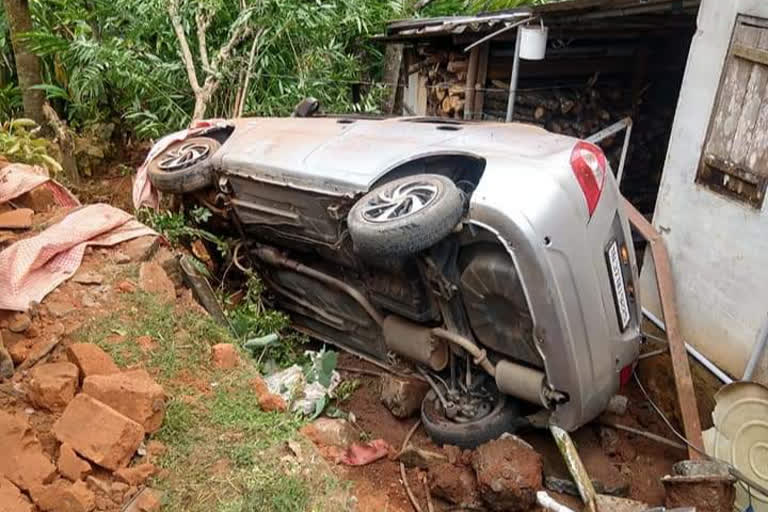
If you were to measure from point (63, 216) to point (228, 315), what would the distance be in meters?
1.20

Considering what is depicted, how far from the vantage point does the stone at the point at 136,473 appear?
89.1 inches

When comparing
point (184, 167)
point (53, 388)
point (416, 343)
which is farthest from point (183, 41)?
point (53, 388)

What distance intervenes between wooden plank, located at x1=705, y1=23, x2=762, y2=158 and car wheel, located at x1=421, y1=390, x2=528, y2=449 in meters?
1.90

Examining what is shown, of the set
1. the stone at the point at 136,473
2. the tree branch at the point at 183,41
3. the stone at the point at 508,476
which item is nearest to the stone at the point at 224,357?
the stone at the point at 136,473

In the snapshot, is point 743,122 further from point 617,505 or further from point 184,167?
point 184,167

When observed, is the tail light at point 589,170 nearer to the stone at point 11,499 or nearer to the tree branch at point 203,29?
the stone at point 11,499

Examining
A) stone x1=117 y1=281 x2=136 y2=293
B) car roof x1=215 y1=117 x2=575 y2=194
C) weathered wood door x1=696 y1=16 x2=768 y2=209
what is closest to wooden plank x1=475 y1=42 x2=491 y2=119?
car roof x1=215 y1=117 x2=575 y2=194

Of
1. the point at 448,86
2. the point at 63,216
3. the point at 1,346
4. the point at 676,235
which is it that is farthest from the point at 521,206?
the point at 448,86

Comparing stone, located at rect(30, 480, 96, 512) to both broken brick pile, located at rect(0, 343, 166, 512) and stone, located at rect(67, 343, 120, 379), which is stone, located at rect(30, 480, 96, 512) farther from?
stone, located at rect(67, 343, 120, 379)

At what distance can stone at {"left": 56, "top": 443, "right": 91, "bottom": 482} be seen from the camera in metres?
2.20

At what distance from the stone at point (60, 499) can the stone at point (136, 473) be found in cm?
15

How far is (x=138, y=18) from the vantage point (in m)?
6.98

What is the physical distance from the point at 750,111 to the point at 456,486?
2.58 meters

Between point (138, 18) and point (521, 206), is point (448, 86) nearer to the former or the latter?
point (138, 18)
